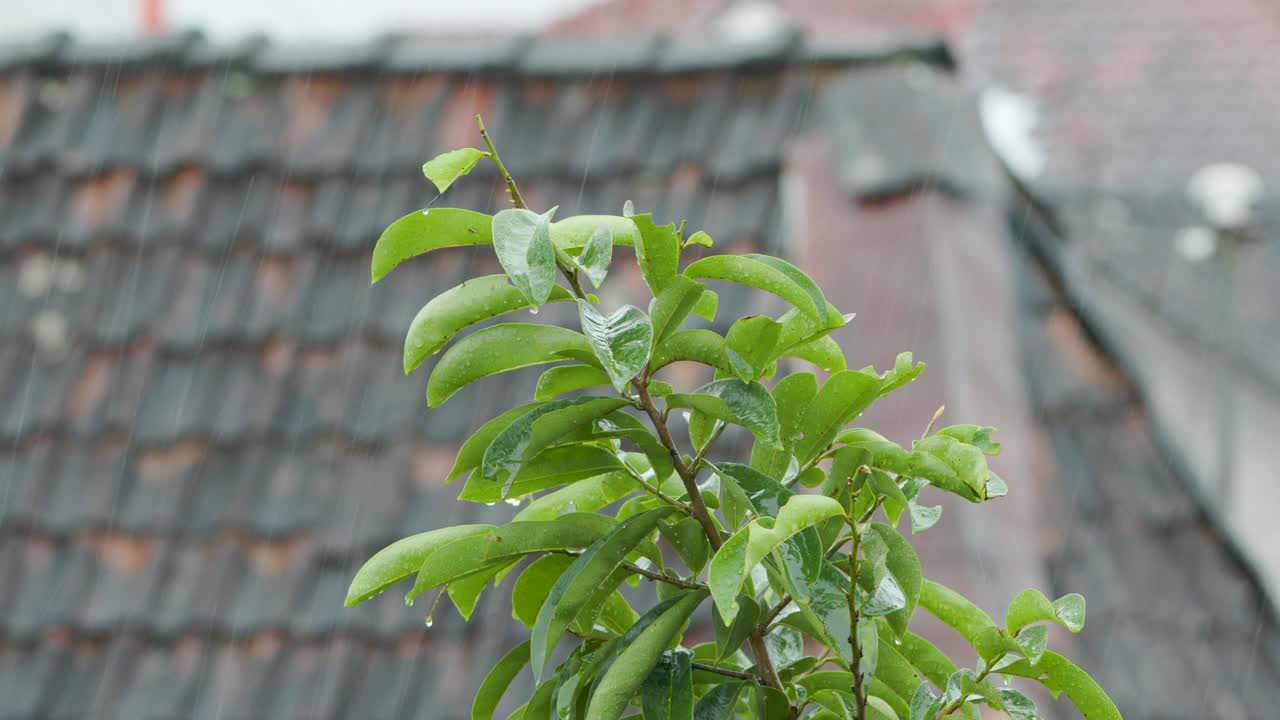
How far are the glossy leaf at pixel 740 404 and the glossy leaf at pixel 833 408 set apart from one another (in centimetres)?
4

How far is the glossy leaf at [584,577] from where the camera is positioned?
659 mm

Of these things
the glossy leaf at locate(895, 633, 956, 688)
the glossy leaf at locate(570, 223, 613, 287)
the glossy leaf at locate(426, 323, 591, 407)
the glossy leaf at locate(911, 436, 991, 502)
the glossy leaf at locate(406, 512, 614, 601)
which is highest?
the glossy leaf at locate(570, 223, 613, 287)

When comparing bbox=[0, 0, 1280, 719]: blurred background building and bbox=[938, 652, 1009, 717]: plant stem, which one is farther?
bbox=[0, 0, 1280, 719]: blurred background building

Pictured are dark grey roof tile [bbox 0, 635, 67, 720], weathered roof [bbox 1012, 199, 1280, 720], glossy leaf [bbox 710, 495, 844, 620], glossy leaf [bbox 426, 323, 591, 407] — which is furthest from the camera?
weathered roof [bbox 1012, 199, 1280, 720]

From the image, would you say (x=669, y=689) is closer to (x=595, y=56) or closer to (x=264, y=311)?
(x=264, y=311)

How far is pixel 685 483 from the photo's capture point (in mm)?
682

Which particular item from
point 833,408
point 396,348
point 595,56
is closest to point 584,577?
point 833,408

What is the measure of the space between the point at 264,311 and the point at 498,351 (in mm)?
1562

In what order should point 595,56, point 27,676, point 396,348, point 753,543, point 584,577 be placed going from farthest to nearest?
point 595,56
point 396,348
point 27,676
point 584,577
point 753,543

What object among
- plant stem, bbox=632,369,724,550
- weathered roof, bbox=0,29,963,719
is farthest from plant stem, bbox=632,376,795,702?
weathered roof, bbox=0,29,963,719

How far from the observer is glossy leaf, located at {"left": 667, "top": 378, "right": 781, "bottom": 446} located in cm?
63

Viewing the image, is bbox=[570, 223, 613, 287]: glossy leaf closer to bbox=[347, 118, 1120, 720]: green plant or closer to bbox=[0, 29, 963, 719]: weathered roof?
bbox=[347, 118, 1120, 720]: green plant

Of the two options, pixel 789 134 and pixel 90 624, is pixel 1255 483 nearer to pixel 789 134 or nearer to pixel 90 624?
pixel 789 134

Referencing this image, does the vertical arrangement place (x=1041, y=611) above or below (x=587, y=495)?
below
